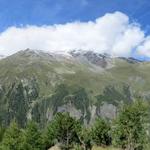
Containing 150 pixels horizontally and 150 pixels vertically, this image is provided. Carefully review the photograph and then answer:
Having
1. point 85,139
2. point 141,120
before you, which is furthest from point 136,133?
point 85,139

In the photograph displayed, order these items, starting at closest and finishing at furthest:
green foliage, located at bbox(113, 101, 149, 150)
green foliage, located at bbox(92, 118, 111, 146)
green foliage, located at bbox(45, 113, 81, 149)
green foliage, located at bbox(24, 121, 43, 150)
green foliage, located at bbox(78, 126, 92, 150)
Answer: green foliage, located at bbox(113, 101, 149, 150) → green foliage, located at bbox(24, 121, 43, 150) → green foliage, located at bbox(78, 126, 92, 150) → green foliage, located at bbox(92, 118, 111, 146) → green foliage, located at bbox(45, 113, 81, 149)

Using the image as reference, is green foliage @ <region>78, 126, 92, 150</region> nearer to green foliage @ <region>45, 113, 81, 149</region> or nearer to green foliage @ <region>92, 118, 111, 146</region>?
green foliage @ <region>92, 118, 111, 146</region>

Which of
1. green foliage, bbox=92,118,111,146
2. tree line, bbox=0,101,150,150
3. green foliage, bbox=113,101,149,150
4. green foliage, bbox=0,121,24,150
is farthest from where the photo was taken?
green foliage, bbox=92,118,111,146

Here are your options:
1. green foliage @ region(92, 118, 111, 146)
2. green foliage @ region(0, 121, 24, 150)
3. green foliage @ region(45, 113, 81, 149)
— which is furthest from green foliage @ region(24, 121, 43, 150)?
green foliage @ region(92, 118, 111, 146)

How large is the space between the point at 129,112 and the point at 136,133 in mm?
8498

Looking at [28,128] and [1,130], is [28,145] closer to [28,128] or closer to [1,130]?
[28,128]

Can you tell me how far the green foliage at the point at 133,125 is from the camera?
124938 mm

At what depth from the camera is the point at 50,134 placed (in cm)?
16500

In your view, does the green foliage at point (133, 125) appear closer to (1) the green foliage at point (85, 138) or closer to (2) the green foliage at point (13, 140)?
(1) the green foliage at point (85, 138)

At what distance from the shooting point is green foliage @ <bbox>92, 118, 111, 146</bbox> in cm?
15738

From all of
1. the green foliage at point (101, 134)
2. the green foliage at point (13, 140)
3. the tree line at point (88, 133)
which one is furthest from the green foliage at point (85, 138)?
the green foliage at point (13, 140)

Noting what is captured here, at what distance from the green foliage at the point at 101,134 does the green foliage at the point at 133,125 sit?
21.8 meters

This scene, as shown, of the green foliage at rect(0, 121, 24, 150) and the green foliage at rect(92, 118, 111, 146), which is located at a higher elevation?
the green foliage at rect(92, 118, 111, 146)

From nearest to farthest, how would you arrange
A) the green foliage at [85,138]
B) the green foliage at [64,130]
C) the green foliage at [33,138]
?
the green foliage at [33,138] < the green foliage at [85,138] < the green foliage at [64,130]
